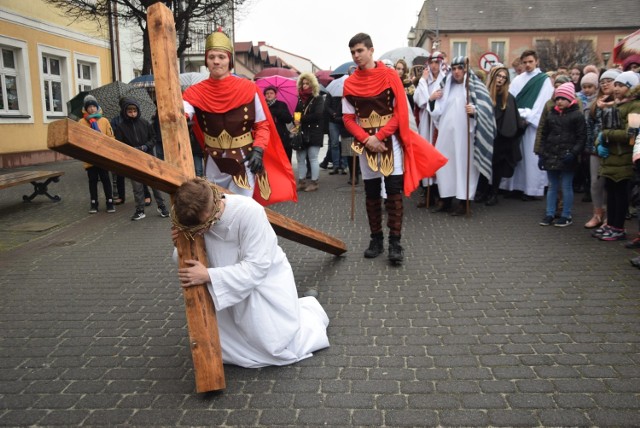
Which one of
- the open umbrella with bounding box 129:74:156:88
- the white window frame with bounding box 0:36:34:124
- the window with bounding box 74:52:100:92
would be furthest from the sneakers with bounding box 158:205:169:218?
the window with bounding box 74:52:100:92

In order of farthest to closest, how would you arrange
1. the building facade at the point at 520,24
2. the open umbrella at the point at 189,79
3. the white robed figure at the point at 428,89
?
the building facade at the point at 520,24
the open umbrella at the point at 189,79
the white robed figure at the point at 428,89

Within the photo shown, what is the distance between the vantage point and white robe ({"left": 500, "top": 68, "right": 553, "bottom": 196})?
898cm

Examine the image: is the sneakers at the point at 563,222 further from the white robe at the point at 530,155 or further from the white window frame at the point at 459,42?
the white window frame at the point at 459,42

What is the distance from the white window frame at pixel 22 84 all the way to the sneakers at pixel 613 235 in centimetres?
1490

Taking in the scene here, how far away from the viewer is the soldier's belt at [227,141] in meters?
4.88

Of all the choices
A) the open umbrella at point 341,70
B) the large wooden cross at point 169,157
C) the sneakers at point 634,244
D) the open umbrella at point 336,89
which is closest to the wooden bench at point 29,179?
the open umbrella at point 336,89

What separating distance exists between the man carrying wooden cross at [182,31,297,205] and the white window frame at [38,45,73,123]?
1410cm

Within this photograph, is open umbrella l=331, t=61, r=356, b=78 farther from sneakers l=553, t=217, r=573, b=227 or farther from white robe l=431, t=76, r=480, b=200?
sneakers l=553, t=217, r=573, b=227

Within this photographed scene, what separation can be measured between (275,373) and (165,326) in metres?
1.24

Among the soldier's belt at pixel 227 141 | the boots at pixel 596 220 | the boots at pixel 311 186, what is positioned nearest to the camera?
the soldier's belt at pixel 227 141

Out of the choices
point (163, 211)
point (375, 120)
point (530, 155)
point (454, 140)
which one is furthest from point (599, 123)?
point (163, 211)

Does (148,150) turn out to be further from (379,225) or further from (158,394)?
(158,394)

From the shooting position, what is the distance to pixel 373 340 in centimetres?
388

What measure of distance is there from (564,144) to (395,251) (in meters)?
3.07
